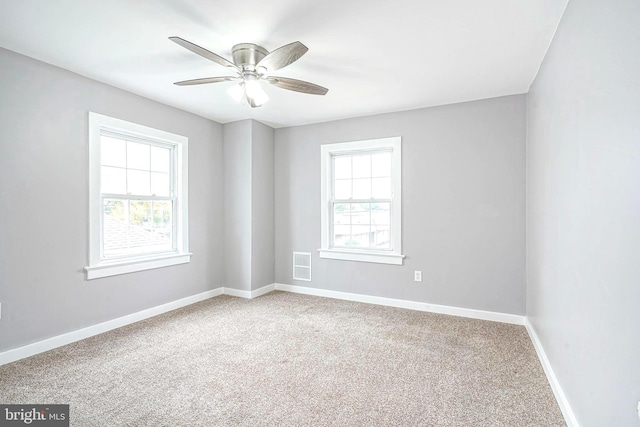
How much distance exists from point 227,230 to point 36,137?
2.40m

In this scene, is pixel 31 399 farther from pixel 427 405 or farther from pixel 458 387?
pixel 458 387

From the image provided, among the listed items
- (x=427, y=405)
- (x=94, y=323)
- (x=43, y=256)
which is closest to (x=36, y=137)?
(x=43, y=256)

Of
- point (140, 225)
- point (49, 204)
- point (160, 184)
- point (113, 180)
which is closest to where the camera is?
point (49, 204)

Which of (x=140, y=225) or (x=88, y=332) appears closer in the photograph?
(x=88, y=332)

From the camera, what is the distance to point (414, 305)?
403 cm

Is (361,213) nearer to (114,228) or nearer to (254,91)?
(254,91)

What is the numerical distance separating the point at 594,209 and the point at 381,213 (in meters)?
2.85

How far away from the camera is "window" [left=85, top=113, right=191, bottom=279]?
10.5 feet

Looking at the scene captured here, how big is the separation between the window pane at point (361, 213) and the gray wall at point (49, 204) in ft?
8.77

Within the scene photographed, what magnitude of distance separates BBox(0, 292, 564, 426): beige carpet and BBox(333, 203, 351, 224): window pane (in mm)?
1486

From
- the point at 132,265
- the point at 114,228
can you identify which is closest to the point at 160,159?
the point at 114,228

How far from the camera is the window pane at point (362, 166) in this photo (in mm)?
4434

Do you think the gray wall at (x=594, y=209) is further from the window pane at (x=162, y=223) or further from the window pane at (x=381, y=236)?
the window pane at (x=162, y=223)

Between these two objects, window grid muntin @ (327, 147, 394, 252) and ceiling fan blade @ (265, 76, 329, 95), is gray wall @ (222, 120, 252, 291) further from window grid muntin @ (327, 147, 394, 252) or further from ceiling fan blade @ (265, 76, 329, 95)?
ceiling fan blade @ (265, 76, 329, 95)
